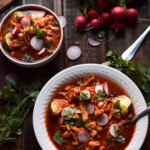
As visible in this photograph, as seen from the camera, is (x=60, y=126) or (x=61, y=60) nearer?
(x=60, y=126)

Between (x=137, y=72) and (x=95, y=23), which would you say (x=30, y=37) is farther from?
(x=137, y=72)

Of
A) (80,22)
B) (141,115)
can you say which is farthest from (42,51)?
(141,115)

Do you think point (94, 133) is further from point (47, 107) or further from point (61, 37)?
point (61, 37)

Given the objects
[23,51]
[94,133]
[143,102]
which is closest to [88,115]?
[94,133]

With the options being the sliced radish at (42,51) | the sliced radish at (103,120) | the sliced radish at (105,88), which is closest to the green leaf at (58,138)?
the sliced radish at (103,120)

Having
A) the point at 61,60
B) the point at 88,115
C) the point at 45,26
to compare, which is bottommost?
the point at 88,115

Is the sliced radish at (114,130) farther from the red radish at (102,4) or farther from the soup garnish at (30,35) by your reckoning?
the red radish at (102,4)
